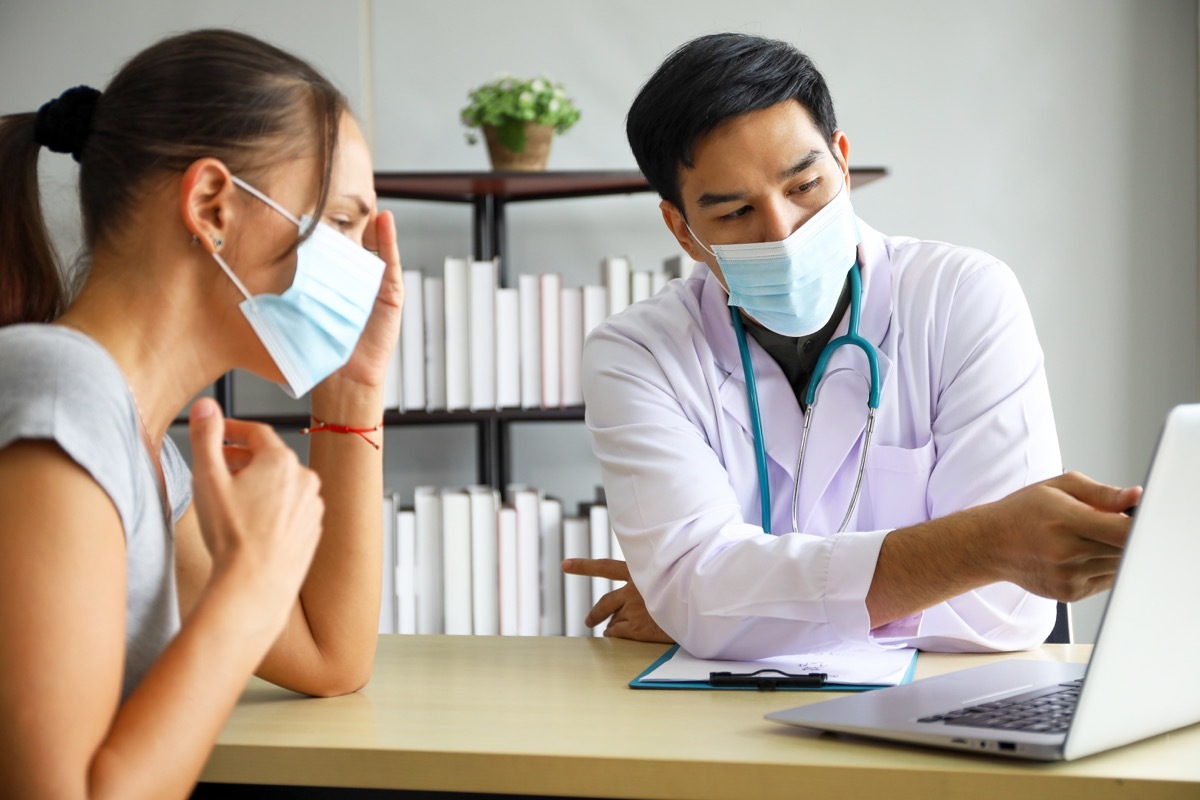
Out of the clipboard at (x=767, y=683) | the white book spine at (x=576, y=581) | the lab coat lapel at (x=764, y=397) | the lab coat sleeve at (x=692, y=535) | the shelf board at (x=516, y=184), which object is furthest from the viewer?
the white book spine at (x=576, y=581)

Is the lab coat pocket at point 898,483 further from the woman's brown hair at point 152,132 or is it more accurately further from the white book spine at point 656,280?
the white book spine at point 656,280

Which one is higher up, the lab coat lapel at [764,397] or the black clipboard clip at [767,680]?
the lab coat lapel at [764,397]

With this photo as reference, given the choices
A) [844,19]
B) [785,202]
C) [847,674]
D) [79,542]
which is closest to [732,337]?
[785,202]

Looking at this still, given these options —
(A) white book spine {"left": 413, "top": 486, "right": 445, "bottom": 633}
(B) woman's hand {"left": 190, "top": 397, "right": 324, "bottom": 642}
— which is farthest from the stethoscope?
(A) white book spine {"left": 413, "top": 486, "right": 445, "bottom": 633}

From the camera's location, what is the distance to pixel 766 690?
1.10 metres

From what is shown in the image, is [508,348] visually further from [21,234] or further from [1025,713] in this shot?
[1025,713]

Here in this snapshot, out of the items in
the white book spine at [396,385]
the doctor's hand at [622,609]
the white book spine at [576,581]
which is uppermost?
the white book spine at [396,385]

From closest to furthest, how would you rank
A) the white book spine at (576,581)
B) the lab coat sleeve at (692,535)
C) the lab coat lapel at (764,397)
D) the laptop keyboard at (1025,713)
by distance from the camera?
the laptop keyboard at (1025,713)
the lab coat sleeve at (692,535)
the lab coat lapel at (764,397)
the white book spine at (576,581)

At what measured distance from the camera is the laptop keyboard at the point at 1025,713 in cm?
87

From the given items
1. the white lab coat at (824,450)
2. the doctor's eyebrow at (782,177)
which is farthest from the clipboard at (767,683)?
the doctor's eyebrow at (782,177)

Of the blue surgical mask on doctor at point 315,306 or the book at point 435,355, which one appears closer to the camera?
the blue surgical mask on doctor at point 315,306

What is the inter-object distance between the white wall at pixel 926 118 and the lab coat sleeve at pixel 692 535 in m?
1.35

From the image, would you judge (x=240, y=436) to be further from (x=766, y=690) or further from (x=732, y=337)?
(x=732, y=337)

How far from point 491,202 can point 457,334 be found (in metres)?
0.37
